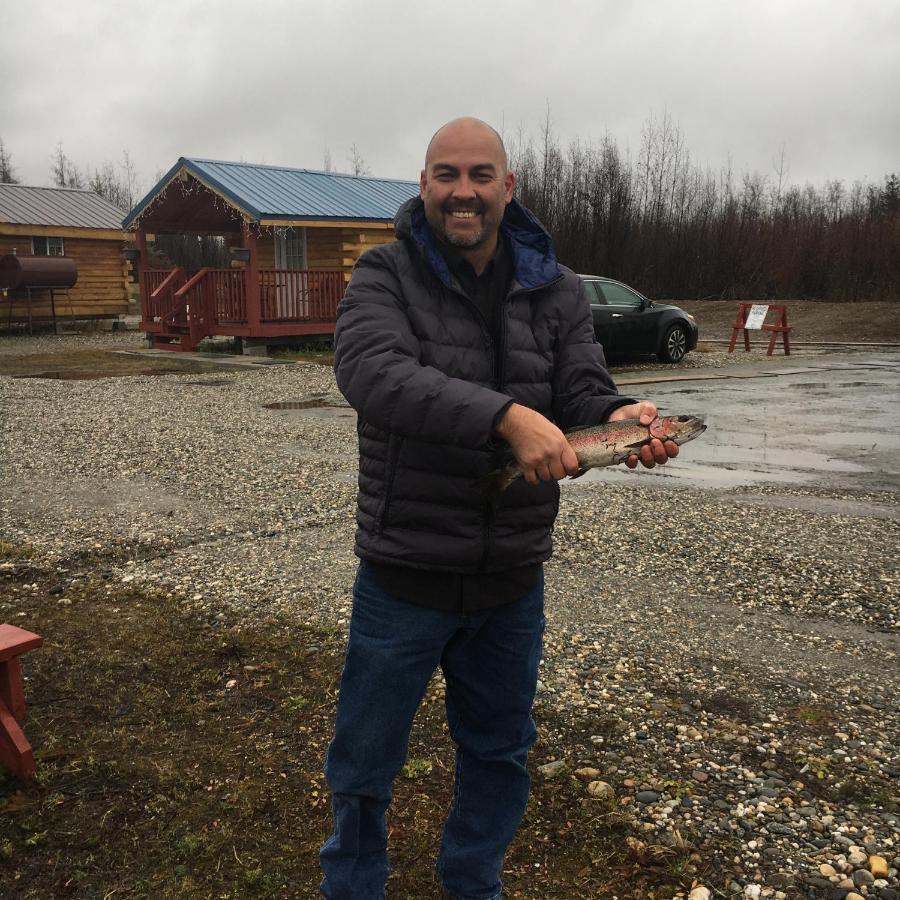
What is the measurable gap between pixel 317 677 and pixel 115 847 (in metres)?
1.28

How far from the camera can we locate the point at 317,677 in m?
4.10

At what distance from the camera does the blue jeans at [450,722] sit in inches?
91.6

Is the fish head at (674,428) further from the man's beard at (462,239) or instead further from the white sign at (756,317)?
the white sign at (756,317)

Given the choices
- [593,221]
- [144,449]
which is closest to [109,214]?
[593,221]

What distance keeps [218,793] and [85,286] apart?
27114mm

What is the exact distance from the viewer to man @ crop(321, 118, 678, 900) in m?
2.25

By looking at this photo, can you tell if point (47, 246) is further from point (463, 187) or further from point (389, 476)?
point (389, 476)

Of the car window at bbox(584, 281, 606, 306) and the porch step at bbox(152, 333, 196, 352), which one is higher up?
the car window at bbox(584, 281, 606, 306)

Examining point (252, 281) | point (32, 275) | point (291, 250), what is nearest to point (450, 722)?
point (252, 281)

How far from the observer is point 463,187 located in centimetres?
232

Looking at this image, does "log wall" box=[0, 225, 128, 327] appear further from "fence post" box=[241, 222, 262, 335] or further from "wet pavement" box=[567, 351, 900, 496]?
"wet pavement" box=[567, 351, 900, 496]

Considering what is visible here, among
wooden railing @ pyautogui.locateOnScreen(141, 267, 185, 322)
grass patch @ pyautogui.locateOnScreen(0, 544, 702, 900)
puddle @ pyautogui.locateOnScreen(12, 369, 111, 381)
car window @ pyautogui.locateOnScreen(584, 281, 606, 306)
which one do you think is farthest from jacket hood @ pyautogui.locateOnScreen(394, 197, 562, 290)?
wooden railing @ pyautogui.locateOnScreen(141, 267, 185, 322)

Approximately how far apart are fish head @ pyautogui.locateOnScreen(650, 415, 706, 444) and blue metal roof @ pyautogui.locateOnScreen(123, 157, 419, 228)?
17154mm

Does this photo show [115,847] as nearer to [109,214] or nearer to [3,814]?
[3,814]
